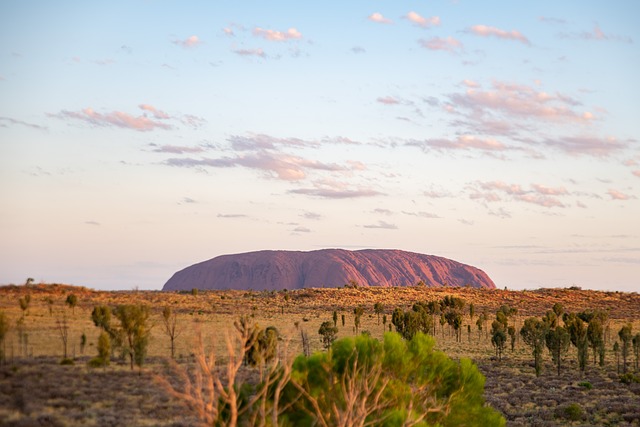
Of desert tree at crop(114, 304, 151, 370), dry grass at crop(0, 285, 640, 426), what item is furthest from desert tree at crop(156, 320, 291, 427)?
desert tree at crop(114, 304, 151, 370)

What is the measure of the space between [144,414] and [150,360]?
35.2 feet

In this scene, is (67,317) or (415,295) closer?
(67,317)

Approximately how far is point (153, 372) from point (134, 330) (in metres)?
3.07

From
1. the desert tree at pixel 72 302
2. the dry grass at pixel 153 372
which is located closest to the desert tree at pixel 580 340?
the dry grass at pixel 153 372

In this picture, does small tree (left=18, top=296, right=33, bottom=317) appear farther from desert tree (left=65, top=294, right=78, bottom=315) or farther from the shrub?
the shrub

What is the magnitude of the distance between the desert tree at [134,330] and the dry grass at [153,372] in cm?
128

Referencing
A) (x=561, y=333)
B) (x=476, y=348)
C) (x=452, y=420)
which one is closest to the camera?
(x=452, y=420)

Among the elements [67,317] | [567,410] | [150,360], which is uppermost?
[67,317]

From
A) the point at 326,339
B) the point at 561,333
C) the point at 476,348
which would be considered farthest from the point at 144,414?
the point at 476,348

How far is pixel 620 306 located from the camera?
140 m

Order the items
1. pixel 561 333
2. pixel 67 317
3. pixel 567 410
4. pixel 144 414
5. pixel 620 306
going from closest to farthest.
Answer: pixel 144 414, pixel 67 317, pixel 567 410, pixel 561 333, pixel 620 306

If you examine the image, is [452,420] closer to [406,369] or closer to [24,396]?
[406,369]

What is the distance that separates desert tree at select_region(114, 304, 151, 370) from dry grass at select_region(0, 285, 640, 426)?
4.20 feet

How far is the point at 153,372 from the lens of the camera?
42.6 m
